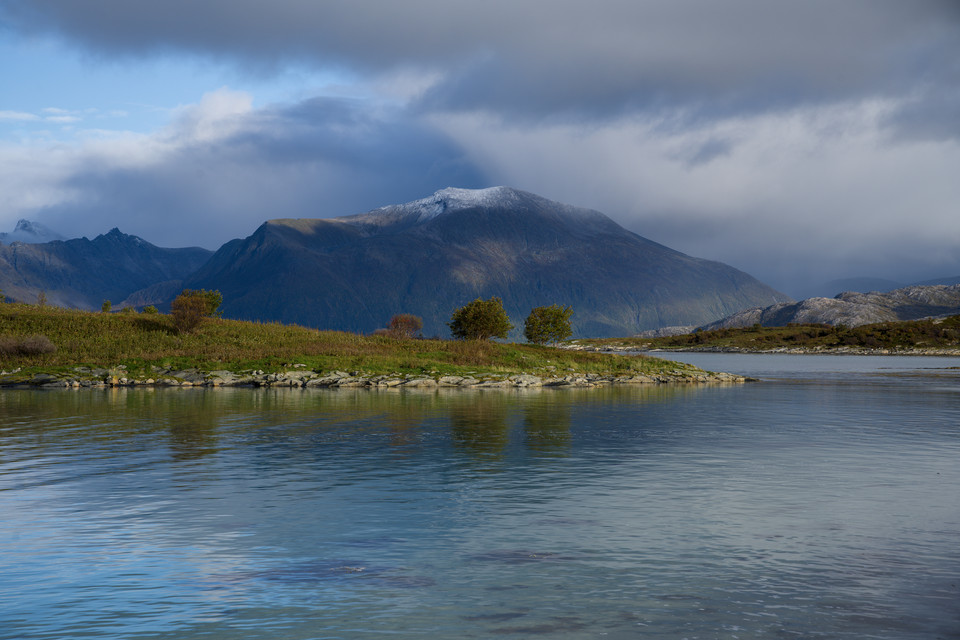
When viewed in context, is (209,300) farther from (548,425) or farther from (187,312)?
(548,425)

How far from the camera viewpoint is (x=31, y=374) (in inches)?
2972

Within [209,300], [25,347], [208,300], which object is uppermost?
[209,300]

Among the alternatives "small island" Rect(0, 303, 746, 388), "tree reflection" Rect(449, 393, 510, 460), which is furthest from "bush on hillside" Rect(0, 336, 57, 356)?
"tree reflection" Rect(449, 393, 510, 460)

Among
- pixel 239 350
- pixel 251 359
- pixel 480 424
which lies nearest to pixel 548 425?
pixel 480 424

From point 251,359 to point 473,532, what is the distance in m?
66.9

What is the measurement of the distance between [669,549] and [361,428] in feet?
87.5

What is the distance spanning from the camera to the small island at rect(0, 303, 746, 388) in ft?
252

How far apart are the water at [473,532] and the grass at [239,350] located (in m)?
38.2

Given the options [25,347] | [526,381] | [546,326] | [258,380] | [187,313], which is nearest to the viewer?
[258,380]

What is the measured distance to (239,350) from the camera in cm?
8600

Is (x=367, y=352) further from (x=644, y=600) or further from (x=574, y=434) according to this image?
(x=644, y=600)

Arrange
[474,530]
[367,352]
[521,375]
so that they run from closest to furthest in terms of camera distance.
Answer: [474,530], [521,375], [367,352]


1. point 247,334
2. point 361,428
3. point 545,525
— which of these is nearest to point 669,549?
point 545,525

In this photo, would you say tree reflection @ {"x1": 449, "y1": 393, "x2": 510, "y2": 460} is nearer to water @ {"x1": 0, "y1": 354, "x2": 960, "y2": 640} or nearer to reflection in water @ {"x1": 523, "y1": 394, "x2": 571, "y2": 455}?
water @ {"x1": 0, "y1": 354, "x2": 960, "y2": 640}
